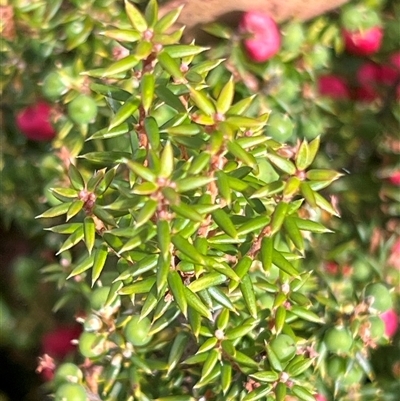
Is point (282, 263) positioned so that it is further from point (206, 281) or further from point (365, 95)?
point (365, 95)

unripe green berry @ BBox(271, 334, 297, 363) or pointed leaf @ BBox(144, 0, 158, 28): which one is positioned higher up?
pointed leaf @ BBox(144, 0, 158, 28)

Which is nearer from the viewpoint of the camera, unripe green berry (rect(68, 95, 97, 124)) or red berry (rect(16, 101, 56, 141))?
unripe green berry (rect(68, 95, 97, 124))

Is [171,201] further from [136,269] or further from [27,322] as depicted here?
[27,322]

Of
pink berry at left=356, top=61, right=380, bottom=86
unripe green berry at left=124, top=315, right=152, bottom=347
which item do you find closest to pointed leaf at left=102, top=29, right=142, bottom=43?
unripe green berry at left=124, top=315, right=152, bottom=347

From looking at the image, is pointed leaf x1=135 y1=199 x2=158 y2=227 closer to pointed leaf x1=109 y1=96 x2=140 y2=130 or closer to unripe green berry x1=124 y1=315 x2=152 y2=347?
pointed leaf x1=109 y1=96 x2=140 y2=130

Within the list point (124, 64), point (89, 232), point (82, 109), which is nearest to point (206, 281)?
point (89, 232)

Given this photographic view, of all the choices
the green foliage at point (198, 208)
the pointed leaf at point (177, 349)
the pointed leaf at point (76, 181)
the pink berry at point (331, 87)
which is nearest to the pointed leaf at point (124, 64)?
the green foliage at point (198, 208)

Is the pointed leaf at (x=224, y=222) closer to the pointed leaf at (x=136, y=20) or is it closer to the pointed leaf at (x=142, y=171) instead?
the pointed leaf at (x=142, y=171)

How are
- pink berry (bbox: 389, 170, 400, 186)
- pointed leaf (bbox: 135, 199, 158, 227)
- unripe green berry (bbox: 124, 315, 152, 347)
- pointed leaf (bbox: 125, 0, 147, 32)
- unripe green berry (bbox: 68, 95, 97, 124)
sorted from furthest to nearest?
pink berry (bbox: 389, 170, 400, 186) → unripe green berry (bbox: 68, 95, 97, 124) → unripe green berry (bbox: 124, 315, 152, 347) → pointed leaf (bbox: 125, 0, 147, 32) → pointed leaf (bbox: 135, 199, 158, 227)

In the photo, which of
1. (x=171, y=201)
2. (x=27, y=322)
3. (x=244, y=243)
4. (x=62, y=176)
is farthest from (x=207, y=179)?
(x=27, y=322)
